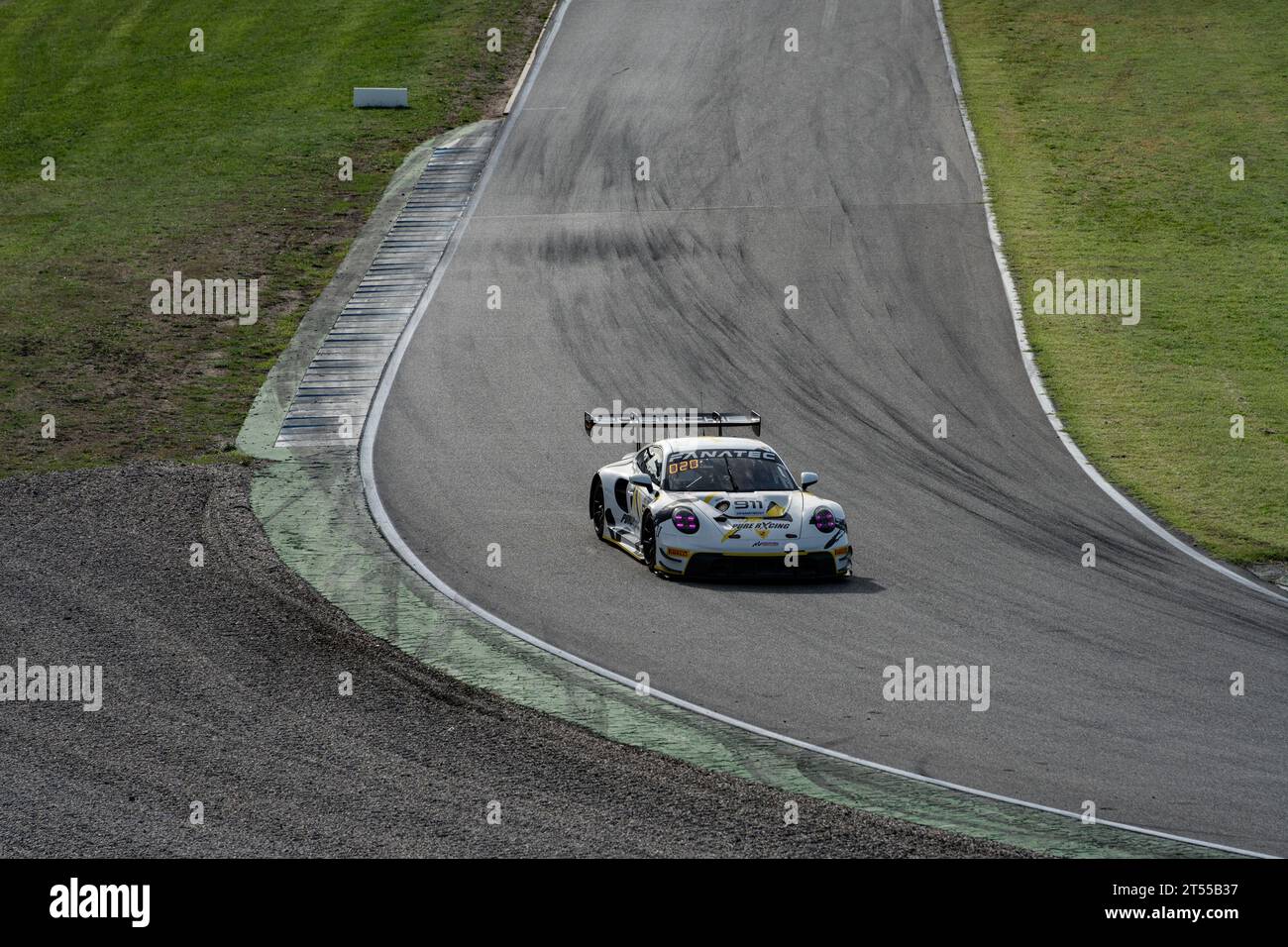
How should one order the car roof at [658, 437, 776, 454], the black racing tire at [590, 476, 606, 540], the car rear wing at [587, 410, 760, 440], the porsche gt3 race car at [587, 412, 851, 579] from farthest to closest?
the car rear wing at [587, 410, 760, 440], the black racing tire at [590, 476, 606, 540], the car roof at [658, 437, 776, 454], the porsche gt3 race car at [587, 412, 851, 579]

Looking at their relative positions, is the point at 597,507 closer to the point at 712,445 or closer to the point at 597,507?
the point at 597,507

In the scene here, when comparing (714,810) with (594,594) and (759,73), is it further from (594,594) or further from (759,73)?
(759,73)

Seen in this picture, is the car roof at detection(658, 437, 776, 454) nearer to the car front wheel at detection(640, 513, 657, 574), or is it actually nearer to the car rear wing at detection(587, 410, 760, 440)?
the car rear wing at detection(587, 410, 760, 440)

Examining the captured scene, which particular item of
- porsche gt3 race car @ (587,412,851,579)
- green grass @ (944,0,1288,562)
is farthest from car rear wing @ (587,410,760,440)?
green grass @ (944,0,1288,562)

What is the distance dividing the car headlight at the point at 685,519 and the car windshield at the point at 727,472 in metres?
0.77

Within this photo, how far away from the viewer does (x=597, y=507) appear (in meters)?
18.5

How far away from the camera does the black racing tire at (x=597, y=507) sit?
59.9 ft

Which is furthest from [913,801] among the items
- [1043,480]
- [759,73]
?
[759,73]

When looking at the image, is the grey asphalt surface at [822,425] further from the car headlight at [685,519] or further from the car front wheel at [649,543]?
the car headlight at [685,519]

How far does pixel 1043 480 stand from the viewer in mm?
20719

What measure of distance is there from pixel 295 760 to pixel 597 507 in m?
7.82

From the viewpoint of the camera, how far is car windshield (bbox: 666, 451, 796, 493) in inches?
688

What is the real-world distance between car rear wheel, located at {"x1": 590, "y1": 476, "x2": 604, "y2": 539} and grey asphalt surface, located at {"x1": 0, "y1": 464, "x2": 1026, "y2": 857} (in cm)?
383
